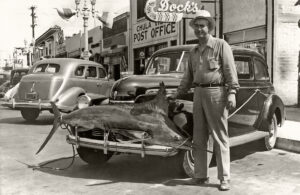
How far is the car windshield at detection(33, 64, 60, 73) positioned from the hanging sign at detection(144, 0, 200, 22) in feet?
23.3

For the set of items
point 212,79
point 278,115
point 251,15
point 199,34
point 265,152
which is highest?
point 251,15

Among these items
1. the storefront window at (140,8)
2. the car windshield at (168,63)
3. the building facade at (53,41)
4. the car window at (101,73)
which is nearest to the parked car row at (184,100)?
the car windshield at (168,63)

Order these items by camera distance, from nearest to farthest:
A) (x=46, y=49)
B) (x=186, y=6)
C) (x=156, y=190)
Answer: (x=156, y=190) < (x=186, y=6) < (x=46, y=49)

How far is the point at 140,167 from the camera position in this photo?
5840 millimetres

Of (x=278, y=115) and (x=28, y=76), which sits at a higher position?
(x=28, y=76)

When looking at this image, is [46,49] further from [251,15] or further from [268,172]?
[268,172]

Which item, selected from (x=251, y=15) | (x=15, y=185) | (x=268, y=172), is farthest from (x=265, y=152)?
(x=251, y=15)

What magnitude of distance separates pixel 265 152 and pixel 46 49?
63172mm

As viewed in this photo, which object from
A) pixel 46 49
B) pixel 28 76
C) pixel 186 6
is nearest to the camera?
pixel 28 76

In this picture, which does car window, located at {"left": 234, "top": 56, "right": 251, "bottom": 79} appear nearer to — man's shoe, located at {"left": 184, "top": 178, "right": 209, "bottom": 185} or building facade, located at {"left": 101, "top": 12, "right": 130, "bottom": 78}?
man's shoe, located at {"left": 184, "top": 178, "right": 209, "bottom": 185}

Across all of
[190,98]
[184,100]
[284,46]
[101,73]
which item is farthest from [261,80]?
[284,46]

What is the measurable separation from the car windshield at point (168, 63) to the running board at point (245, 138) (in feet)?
4.52

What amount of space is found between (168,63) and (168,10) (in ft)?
37.6

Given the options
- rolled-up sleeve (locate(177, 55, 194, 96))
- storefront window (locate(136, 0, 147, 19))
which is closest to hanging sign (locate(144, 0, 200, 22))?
storefront window (locate(136, 0, 147, 19))
